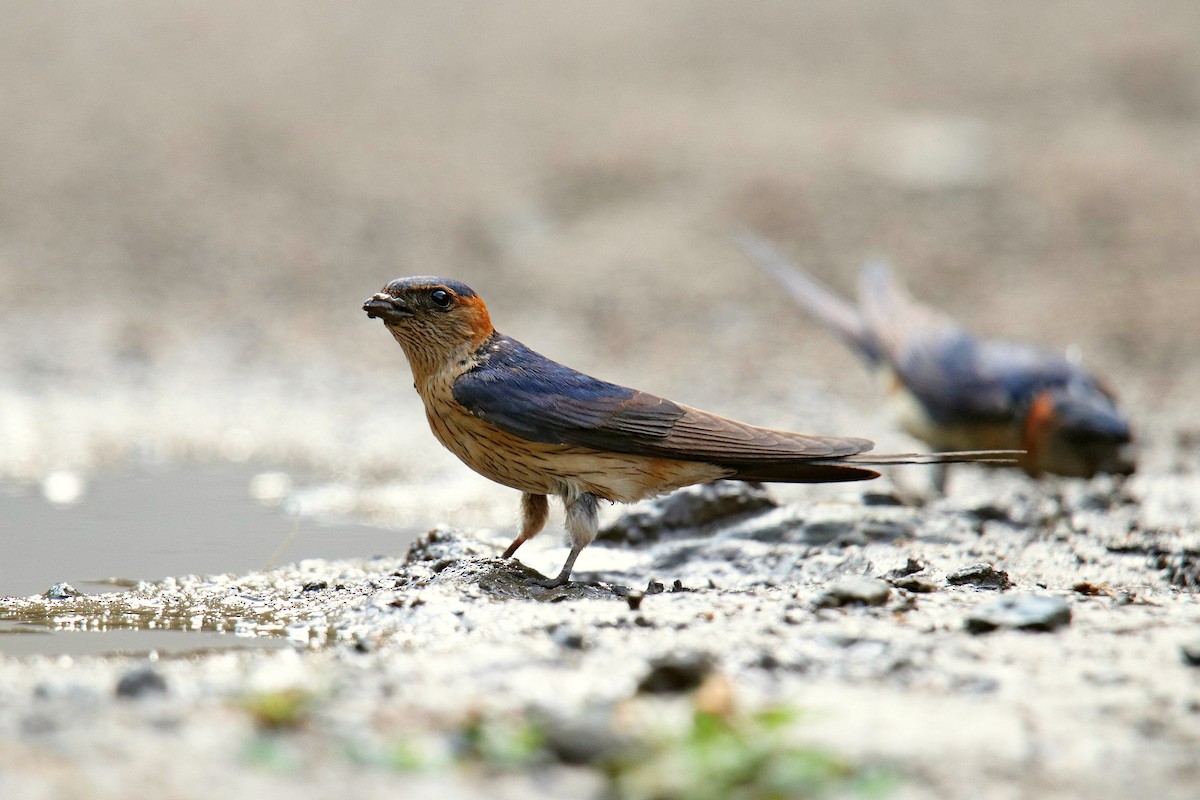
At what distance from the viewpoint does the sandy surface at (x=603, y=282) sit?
9.14 feet

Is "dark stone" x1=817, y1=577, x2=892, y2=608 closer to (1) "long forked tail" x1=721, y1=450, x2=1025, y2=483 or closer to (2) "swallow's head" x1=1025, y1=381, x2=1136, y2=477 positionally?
(1) "long forked tail" x1=721, y1=450, x2=1025, y2=483

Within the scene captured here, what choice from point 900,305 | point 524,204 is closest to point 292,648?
point 900,305

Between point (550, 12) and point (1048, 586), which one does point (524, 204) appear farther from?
point (1048, 586)

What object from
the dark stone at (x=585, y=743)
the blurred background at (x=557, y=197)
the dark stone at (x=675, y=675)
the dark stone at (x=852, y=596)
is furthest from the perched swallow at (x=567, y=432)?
the blurred background at (x=557, y=197)

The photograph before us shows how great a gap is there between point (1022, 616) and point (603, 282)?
7.79m

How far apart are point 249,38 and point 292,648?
37.9 ft

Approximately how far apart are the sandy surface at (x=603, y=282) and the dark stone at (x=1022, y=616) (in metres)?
0.04

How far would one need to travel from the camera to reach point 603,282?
36.0 ft

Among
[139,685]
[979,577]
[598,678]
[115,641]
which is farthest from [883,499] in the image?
[139,685]

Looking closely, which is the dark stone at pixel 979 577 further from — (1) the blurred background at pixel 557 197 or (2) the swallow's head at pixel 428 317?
(1) the blurred background at pixel 557 197

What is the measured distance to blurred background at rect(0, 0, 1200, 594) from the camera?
29.8ft

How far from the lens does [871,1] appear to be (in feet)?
48.4

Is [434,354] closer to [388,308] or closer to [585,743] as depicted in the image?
[388,308]

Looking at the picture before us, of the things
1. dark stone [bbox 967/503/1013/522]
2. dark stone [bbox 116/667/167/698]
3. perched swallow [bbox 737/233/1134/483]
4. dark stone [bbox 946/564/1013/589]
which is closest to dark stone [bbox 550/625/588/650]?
dark stone [bbox 116/667/167/698]
